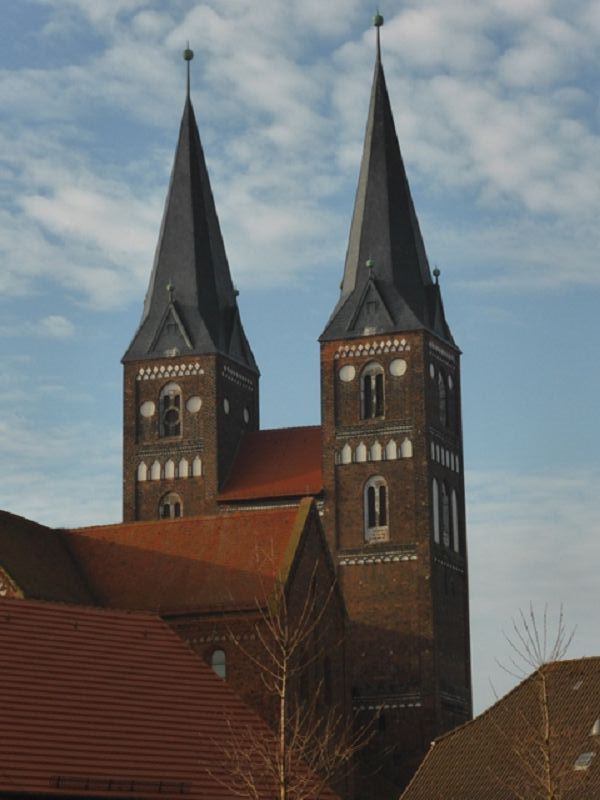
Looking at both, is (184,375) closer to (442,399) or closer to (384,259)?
(384,259)

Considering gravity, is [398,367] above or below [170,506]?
above

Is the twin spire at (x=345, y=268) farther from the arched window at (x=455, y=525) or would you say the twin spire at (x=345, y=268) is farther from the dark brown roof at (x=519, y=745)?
the dark brown roof at (x=519, y=745)

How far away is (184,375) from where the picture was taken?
277ft

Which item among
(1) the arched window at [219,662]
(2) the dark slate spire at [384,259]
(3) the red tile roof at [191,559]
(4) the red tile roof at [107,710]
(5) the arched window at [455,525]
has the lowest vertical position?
(4) the red tile roof at [107,710]

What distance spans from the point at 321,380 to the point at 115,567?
2464 cm

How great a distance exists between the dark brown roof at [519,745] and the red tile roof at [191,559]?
7.11 m

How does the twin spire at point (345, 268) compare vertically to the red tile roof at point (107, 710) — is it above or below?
above

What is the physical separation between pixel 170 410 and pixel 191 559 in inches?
1105

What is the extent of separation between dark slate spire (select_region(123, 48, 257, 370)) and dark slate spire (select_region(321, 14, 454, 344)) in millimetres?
5589

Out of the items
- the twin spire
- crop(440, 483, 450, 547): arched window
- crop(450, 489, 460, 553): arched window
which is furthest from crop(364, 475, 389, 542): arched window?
the twin spire

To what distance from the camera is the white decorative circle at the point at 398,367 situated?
80375 mm

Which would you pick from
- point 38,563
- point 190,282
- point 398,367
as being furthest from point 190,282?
point 38,563

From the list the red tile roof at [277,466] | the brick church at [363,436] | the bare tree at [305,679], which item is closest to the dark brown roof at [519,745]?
the bare tree at [305,679]

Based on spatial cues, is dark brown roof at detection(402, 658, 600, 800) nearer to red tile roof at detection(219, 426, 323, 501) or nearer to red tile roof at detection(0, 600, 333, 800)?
red tile roof at detection(0, 600, 333, 800)
